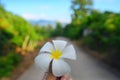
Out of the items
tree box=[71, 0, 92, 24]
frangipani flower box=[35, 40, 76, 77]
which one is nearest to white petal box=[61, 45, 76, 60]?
frangipani flower box=[35, 40, 76, 77]

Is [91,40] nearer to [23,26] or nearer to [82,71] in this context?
[23,26]

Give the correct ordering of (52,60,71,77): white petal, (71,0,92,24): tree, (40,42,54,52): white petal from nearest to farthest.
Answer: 1. (52,60,71,77): white petal
2. (40,42,54,52): white petal
3. (71,0,92,24): tree

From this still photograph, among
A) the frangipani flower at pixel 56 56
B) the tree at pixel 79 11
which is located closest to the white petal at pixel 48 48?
the frangipani flower at pixel 56 56

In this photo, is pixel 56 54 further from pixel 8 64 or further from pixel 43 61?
pixel 8 64

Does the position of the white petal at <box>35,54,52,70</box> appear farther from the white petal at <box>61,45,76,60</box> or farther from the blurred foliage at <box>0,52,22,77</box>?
the blurred foliage at <box>0,52,22,77</box>

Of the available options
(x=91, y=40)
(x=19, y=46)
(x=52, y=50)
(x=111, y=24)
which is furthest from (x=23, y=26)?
(x=52, y=50)

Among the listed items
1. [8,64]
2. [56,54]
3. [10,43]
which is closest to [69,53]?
[56,54]

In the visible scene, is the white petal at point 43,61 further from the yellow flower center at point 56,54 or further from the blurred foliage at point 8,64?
the blurred foliage at point 8,64

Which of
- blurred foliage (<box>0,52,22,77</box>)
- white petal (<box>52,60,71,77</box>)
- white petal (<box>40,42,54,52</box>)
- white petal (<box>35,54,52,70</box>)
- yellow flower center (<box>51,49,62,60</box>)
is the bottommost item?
blurred foliage (<box>0,52,22,77</box>)
